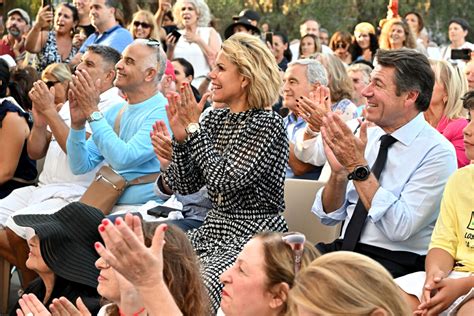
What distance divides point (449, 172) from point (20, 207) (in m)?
3.37

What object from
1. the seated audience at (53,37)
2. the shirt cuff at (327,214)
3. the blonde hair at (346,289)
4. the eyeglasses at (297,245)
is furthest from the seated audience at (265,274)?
the seated audience at (53,37)

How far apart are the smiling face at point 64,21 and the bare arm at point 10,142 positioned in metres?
3.98

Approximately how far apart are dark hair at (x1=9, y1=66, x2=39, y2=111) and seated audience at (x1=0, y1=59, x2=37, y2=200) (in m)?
0.47

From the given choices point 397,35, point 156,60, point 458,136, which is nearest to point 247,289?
point 458,136

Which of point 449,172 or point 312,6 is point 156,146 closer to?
point 449,172

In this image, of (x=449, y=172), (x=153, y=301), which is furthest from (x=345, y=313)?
(x=449, y=172)

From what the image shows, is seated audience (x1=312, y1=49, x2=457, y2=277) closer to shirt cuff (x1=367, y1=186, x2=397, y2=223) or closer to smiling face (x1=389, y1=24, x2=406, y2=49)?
shirt cuff (x1=367, y1=186, x2=397, y2=223)

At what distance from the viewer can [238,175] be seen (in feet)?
→ 17.9

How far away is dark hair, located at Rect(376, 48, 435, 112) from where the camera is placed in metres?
5.38

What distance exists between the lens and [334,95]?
7938 millimetres

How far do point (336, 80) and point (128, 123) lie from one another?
1.87 m

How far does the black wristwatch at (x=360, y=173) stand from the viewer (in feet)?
16.6

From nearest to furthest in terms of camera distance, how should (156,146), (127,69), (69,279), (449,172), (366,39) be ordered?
(69,279)
(449,172)
(156,146)
(127,69)
(366,39)

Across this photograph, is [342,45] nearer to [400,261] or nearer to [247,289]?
[400,261]
